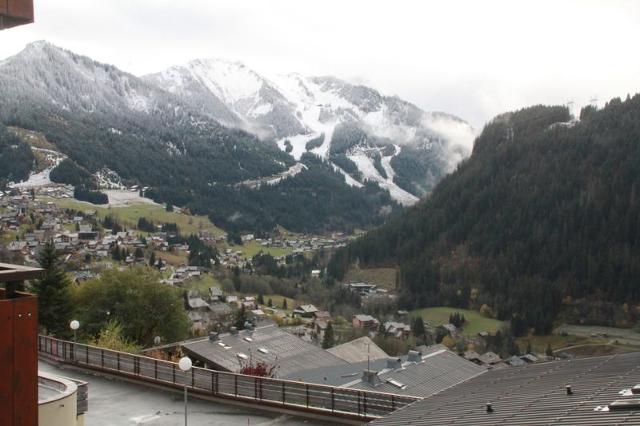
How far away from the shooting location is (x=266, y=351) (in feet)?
164

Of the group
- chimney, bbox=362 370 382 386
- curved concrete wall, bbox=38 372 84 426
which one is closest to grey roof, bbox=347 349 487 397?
chimney, bbox=362 370 382 386

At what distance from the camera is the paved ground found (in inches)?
761

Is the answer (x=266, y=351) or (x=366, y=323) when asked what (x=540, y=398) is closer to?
(x=266, y=351)

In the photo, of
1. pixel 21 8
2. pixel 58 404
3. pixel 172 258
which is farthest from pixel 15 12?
pixel 172 258

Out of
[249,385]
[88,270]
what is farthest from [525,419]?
[88,270]

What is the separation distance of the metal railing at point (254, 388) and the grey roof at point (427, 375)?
17795 mm

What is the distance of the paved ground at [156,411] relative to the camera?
19328mm

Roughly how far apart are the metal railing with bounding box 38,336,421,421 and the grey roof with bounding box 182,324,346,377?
17910mm

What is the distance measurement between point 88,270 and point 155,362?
11615cm

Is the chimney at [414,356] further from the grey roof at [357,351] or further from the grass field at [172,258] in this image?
the grass field at [172,258]

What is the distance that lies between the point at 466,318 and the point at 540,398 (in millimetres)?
131025

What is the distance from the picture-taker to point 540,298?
146 m

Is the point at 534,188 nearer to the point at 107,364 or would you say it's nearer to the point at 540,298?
the point at 540,298

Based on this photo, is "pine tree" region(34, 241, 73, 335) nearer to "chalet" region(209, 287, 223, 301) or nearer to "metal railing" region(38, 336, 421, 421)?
"metal railing" region(38, 336, 421, 421)
